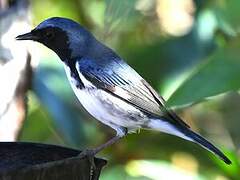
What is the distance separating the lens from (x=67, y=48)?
2.99 meters

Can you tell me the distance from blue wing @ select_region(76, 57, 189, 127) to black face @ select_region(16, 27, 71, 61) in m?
0.12

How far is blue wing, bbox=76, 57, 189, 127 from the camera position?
284 centimetres

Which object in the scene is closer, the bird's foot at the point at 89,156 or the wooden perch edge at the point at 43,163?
the wooden perch edge at the point at 43,163

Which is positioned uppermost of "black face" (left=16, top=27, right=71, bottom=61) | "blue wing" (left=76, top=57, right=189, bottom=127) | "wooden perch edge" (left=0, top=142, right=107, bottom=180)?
"black face" (left=16, top=27, right=71, bottom=61)

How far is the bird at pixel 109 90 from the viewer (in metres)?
2.81

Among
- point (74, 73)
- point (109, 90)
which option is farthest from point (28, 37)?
point (109, 90)

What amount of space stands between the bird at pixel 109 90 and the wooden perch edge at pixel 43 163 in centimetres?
38

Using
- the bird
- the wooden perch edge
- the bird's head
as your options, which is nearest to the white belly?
the bird

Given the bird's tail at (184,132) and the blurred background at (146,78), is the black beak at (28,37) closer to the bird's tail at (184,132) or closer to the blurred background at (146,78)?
the blurred background at (146,78)

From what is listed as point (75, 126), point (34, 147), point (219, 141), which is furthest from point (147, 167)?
point (34, 147)

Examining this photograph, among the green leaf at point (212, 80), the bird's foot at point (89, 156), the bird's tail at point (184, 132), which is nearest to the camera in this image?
the bird's foot at point (89, 156)

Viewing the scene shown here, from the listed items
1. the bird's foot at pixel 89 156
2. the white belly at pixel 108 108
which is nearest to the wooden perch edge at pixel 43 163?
the bird's foot at pixel 89 156

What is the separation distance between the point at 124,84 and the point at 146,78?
1.02 m

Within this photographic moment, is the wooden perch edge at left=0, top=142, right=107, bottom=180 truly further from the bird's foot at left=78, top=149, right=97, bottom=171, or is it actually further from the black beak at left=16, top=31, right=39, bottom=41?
the black beak at left=16, top=31, right=39, bottom=41
